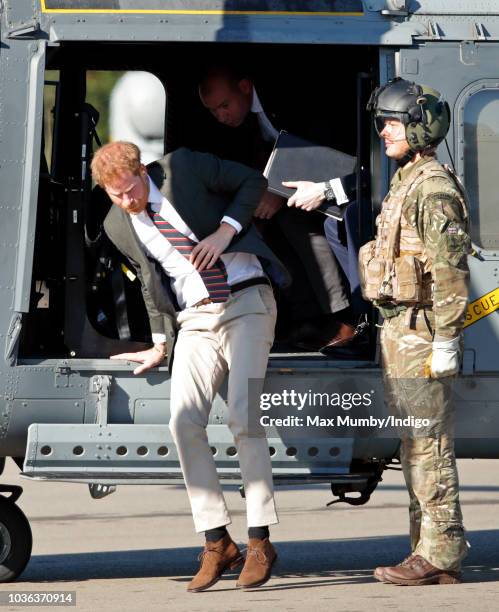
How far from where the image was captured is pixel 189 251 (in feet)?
21.1

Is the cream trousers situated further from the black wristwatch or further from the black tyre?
the black tyre

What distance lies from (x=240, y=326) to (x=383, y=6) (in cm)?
176

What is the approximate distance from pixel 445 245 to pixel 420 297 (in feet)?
1.04

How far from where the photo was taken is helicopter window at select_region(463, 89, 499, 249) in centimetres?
660

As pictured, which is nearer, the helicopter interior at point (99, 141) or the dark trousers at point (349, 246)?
the dark trousers at point (349, 246)

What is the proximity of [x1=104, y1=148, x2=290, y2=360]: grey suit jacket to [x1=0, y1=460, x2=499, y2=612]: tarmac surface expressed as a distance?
1249mm

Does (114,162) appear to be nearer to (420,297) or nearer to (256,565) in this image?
(420,297)

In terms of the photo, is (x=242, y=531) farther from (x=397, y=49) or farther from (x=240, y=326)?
(x=397, y=49)

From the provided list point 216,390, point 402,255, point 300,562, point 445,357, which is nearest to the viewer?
point 445,357

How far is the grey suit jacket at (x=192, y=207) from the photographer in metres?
6.41

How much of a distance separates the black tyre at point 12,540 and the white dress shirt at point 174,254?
1.17 meters

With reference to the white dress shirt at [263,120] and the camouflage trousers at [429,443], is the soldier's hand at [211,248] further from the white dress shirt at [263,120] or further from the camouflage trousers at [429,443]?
the white dress shirt at [263,120]

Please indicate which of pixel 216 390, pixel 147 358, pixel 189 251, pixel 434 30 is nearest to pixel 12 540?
pixel 147 358

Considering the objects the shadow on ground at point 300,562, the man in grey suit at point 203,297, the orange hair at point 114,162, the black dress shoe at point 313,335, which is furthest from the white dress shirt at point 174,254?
the shadow on ground at point 300,562
